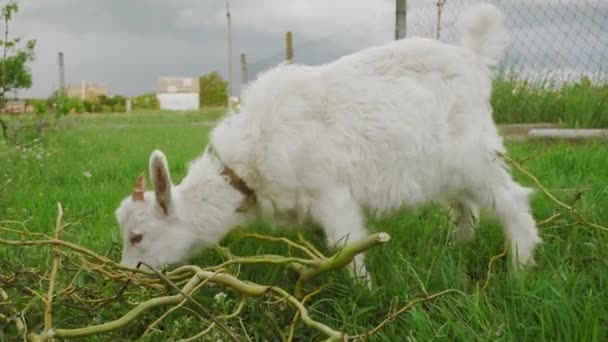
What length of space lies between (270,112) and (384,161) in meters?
0.63

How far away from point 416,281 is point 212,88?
45.1 meters

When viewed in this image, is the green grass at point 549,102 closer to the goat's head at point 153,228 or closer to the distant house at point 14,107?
the goat's head at point 153,228

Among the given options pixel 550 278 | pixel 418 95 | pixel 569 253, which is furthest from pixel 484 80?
pixel 550 278

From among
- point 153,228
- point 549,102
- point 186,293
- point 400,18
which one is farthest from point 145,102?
point 186,293

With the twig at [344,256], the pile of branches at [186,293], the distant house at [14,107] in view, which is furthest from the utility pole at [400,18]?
the twig at [344,256]

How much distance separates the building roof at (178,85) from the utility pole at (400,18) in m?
38.2

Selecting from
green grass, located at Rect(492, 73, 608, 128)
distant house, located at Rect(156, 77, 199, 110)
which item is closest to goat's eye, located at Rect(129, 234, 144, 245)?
green grass, located at Rect(492, 73, 608, 128)

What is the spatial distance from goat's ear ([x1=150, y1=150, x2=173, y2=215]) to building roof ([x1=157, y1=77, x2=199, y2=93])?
43.0 metres

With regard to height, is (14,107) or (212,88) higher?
(212,88)

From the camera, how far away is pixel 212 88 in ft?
152

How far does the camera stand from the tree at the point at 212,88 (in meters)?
44.9

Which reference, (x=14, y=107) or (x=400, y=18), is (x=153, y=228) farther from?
(x=400, y=18)

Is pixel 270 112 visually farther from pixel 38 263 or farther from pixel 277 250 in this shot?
pixel 38 263

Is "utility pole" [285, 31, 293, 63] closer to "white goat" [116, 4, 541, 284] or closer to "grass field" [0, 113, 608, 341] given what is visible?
"grass field" [0, 113, 608, 341]
